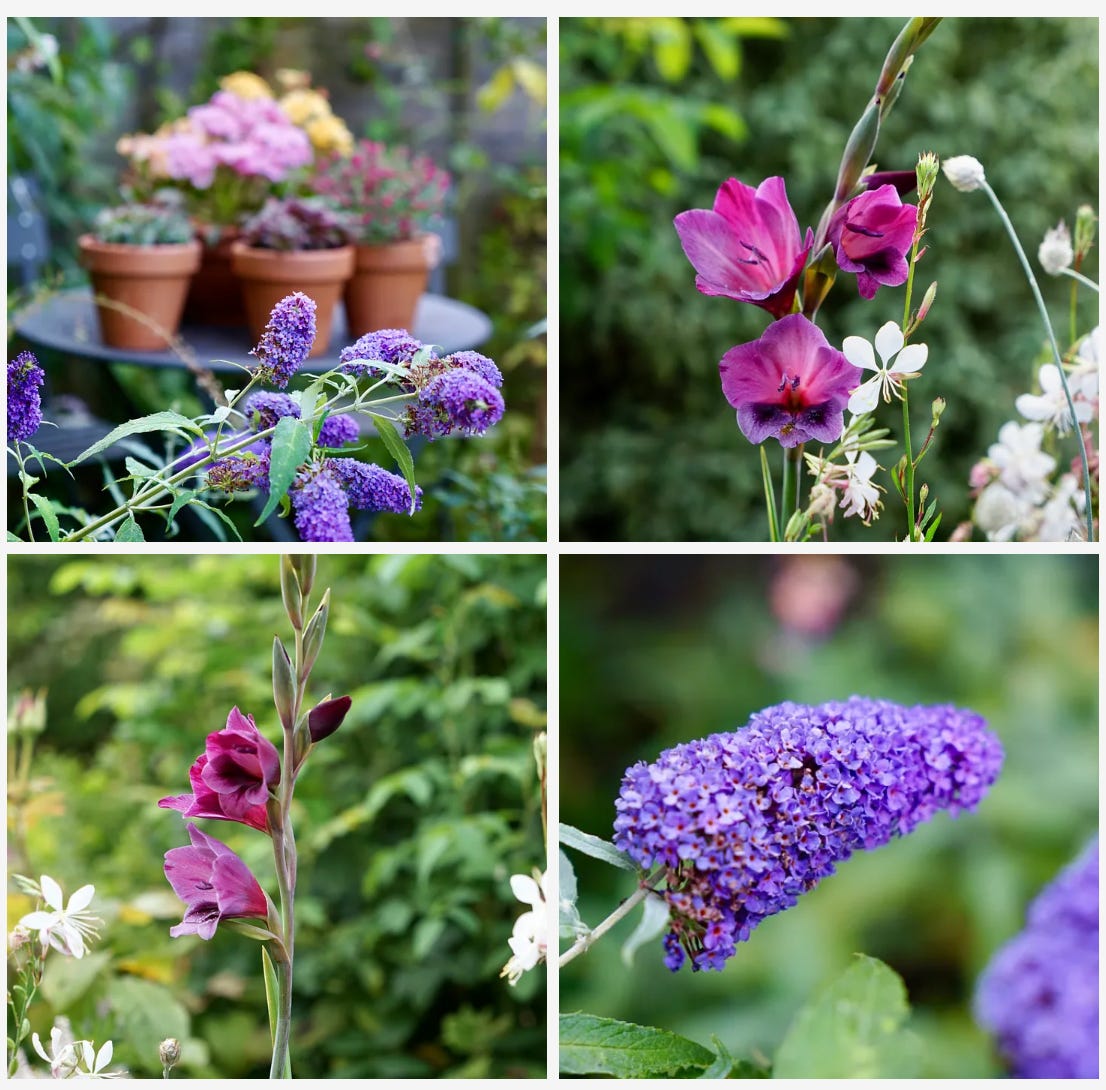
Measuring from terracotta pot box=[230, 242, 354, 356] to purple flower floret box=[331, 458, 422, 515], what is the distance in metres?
0.34

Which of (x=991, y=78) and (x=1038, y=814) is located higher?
(x=991, y=78)

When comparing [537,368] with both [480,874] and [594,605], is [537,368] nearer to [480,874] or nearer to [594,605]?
[594,605]

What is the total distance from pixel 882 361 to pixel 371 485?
1.26ft

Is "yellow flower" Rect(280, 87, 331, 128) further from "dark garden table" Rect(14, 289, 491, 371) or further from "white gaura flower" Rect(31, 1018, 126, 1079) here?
"white gaura flower" Rect(31, 1018, 126, 1079)

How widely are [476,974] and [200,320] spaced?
982mm

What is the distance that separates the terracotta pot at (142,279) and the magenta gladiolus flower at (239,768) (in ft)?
2.32

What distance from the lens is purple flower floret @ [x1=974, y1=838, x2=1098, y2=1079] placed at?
0.85 m

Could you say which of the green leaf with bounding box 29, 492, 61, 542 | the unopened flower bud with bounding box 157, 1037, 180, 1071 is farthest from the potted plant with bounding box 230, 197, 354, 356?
the unopened flower bud with bounding box 157, 1037, 180, 1071

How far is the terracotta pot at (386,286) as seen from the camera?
133cm

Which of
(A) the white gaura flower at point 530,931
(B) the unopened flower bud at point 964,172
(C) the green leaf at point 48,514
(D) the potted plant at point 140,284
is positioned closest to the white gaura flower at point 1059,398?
(B) the unopened flower bud at point 964,172

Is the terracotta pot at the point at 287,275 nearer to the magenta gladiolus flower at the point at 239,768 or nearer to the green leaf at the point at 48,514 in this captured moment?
the green leaf at the point at 48,514
